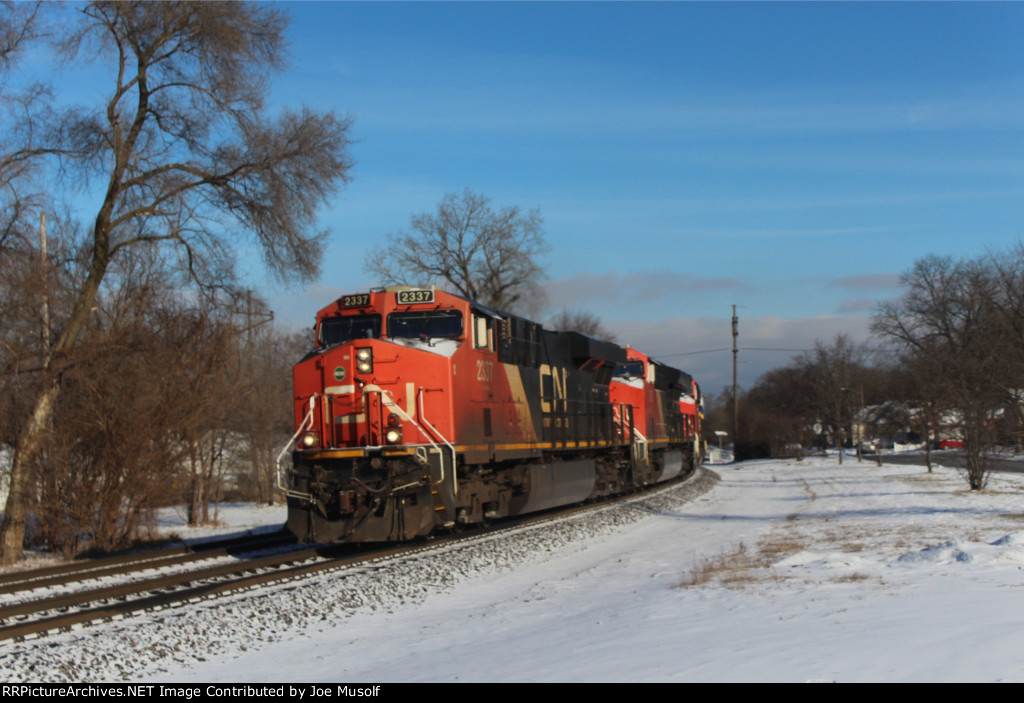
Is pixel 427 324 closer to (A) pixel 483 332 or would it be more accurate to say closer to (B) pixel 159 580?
(A) pixel 483 332

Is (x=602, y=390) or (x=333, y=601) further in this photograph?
(x=602, y=390)

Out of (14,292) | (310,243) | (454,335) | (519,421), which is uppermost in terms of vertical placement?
(310,243)

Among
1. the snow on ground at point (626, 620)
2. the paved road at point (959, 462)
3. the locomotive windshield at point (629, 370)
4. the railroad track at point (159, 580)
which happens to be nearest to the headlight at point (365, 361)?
the railroad track at point (159, 580)

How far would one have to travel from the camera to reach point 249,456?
28000 mm

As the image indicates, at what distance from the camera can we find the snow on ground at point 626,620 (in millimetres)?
5891

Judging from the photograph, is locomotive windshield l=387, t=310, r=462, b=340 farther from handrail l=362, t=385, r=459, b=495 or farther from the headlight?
handrail l=362, t=385, r=459, b=495

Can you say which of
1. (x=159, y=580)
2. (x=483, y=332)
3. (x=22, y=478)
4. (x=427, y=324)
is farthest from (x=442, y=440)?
(x=22, y=478)

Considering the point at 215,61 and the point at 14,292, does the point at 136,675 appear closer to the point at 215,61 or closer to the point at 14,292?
the point at 14,292

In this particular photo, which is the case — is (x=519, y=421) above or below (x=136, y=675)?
above

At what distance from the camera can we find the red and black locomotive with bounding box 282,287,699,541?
41.2 ft

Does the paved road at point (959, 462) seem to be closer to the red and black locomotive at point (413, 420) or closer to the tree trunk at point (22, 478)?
the red and black locomotive at point (413, 420)

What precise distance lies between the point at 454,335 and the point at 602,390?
895cm

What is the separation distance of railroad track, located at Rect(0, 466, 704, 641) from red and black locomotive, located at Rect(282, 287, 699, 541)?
642mm

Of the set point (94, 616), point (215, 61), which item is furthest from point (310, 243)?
point (94, 616)
